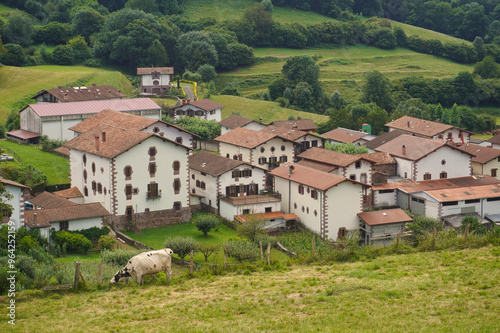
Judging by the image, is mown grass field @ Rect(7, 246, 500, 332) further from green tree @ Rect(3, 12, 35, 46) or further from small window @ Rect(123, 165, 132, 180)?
green tree @ Rect(3, 12, 35, 46)

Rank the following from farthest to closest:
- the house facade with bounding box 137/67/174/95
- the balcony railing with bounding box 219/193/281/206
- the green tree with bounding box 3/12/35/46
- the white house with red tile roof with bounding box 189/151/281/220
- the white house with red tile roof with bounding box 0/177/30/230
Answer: the green tree with bounding box 3/12/35/46 → the house facade with bounding box 137/67/174/95 → the white house with red tile roof with bounding box 189/151/281/220 → the balcony railing with bounding box 219/193/281/206 → the white house with red tile roof with bounding box 0/177/30/230

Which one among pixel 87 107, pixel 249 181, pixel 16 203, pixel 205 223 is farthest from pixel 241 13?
pixel 16 203

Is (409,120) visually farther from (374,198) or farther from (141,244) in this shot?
(141,244)

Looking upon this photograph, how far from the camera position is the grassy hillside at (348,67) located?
145m

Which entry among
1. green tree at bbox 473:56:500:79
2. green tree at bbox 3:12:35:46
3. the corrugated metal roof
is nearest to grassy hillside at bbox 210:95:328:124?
the corrugated metal roof

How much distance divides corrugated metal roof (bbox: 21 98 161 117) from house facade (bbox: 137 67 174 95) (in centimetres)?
2754

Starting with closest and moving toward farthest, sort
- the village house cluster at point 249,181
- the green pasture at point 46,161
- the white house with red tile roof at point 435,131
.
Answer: the village house cluster at point 249,181 < the green pasture at point 46,161 < the white house with red tile roof at point 435,131

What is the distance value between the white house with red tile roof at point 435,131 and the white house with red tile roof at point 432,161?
43.0 feet

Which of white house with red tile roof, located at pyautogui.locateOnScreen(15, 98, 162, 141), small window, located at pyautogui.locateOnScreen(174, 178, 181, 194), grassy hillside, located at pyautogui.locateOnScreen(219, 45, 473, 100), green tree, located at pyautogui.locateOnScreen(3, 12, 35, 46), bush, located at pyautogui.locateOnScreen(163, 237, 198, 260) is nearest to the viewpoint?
bush, located at pyautogui.locateOnScreen(163, 237, 198, 260)

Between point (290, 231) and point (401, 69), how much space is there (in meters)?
103

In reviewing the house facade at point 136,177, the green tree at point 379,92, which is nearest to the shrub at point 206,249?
the house facade at point 136,177

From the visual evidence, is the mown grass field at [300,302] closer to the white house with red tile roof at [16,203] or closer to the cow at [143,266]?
the cow at [143,266]

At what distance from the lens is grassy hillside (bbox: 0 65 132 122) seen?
108 meters

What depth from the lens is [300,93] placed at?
125562 millimetres
